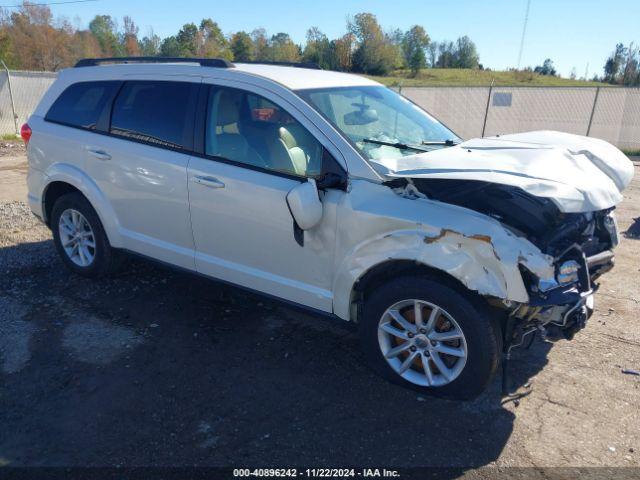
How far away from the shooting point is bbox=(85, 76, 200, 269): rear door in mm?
4109

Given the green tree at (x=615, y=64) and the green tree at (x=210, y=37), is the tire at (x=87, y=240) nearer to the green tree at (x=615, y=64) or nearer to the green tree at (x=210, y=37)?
the green tree at (x=615, y=64)

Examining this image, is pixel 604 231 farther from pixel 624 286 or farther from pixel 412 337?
pixel 624 286

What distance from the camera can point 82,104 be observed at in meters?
4.83

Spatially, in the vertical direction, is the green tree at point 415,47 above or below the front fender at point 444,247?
above

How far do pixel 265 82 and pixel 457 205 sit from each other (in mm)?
1644

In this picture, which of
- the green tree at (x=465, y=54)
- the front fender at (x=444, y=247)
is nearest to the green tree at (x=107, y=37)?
the green tree at (x=465, y=54)

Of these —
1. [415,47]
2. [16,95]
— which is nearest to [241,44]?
[415,47]

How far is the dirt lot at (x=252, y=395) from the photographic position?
2.91m

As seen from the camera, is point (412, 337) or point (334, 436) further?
point (412, 337)

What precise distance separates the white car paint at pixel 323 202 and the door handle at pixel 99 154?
0.03 meters

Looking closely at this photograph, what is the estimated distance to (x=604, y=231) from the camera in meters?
3.65

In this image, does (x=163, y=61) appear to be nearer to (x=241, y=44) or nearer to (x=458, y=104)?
(x=458, y=104)

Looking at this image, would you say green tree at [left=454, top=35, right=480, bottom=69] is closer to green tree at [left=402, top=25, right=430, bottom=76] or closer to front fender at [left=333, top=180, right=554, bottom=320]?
green tree at [left=402, top=25, right=430, bottom=76]

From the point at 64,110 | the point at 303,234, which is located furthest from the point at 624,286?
the point at 64,110
